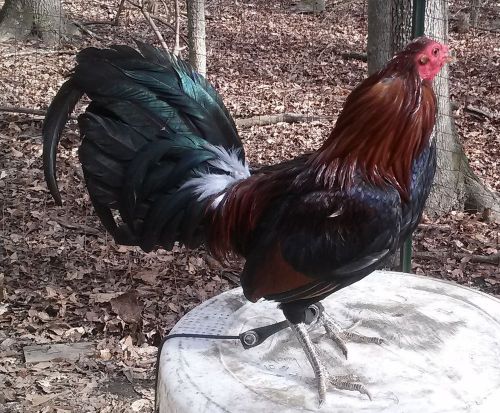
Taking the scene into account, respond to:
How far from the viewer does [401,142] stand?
2.22 meters

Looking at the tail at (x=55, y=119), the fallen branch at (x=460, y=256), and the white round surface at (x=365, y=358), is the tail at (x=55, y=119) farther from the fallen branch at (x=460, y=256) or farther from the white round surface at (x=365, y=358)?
the fallen branch at (x=460, y=256)

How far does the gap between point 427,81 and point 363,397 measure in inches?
42.0

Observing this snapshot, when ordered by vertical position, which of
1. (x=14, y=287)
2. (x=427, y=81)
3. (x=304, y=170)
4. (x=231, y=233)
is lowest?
(x=14, y=287)

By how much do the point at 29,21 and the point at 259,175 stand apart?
723 cm

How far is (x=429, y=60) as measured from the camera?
7.16ft

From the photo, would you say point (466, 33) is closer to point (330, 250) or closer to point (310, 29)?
point (310, 29)

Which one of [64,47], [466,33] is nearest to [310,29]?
[466,33]

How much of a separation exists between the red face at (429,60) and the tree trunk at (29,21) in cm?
729

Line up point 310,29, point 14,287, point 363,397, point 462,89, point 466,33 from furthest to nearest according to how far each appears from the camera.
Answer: point 310,29 < point 466,33 < point 462,89 < point 14,287 < point 363,397

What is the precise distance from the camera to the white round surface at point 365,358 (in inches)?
80.7

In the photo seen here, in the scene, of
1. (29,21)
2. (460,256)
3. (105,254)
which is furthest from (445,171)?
(29,21)

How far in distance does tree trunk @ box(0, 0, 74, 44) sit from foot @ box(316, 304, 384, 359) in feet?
23.5

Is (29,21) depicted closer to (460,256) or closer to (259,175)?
(460,256)

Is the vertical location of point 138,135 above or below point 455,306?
above
